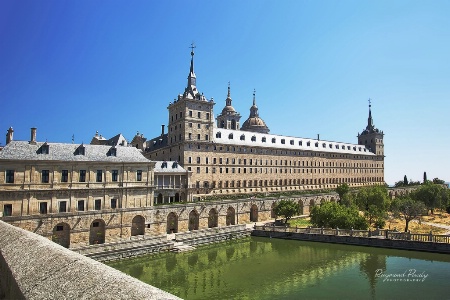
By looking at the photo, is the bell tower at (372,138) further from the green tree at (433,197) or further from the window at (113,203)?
the window at (113,203)

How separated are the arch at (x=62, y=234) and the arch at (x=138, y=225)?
26.7 ft

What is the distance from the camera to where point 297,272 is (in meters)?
30.3

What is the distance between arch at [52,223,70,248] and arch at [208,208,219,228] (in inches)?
831

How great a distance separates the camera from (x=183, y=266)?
109 ft

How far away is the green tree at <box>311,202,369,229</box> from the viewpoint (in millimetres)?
42844

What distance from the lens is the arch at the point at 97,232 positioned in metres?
37.9

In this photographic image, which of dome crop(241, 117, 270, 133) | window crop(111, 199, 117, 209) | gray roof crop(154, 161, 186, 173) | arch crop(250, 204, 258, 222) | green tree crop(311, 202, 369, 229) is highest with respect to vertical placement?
dome crop(241, 117, 270, 133)

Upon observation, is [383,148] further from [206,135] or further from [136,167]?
[136,167]

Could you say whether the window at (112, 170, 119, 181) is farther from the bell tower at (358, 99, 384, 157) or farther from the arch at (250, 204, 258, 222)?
the bell tower at (358, 99, 384, 157)

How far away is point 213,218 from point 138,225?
13204mm

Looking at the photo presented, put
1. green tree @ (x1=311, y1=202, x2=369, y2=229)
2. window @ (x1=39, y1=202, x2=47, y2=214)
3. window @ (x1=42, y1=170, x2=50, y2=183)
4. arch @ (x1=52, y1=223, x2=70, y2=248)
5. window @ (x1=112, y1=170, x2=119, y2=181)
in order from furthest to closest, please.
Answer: green tree @ (x1=311, y1=202, x2=369, y2=229), window @ (x1=112, y1=170, x2=119, y2=181), arch @ (x1=52, y1=223, x2=70, y2=248), window @ (x1=42, y1=170, x2=50, y2=183), window @ (x1=39, y1=202, x2=47, y2=214)

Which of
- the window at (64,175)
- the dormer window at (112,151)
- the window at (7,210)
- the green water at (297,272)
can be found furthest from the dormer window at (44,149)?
the green water at (297,272)

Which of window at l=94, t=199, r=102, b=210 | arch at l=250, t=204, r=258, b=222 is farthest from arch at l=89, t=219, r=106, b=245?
arch at l=250, t=204, r=258, b=222

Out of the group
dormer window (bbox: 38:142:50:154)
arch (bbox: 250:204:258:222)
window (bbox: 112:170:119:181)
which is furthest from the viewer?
arch (bbox: 250:204:258:222)
